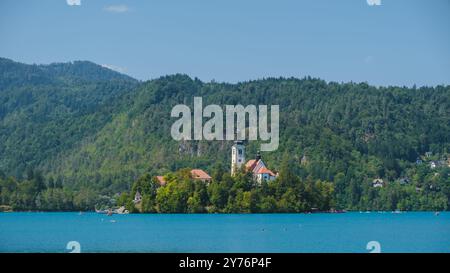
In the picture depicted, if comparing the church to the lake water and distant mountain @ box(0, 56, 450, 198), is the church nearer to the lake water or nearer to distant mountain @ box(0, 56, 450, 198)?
distant mountain @ box(0, 56, 450, 198)

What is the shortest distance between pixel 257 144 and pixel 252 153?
3.62 metres

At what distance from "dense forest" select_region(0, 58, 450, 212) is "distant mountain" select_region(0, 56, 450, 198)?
0.25 meters

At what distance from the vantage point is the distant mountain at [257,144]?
14650 cm

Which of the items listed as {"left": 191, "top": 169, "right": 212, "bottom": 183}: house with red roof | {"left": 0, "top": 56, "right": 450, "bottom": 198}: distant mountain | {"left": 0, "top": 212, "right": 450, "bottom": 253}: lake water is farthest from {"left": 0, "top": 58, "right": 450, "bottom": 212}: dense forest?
{"left": 0, "top": 212, "right": 450, "bottom": 253}: lake water

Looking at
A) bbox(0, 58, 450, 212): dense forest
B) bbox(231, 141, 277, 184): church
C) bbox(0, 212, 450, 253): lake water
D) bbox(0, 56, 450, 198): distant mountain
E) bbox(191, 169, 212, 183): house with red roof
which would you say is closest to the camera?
bbox(0, 212, 450, 253): lake water

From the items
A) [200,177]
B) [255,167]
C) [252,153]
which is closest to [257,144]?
[252,153]

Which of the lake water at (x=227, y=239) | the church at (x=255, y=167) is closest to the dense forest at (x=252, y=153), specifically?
the church at (x=255, y=167)

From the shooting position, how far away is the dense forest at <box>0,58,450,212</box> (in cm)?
10606

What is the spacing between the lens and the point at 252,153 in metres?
146

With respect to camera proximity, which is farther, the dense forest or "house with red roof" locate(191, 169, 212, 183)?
"house with red roof" locate(191, 169, 212, 183)

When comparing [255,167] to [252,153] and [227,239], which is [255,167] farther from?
[227,239]

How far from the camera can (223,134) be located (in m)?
155
